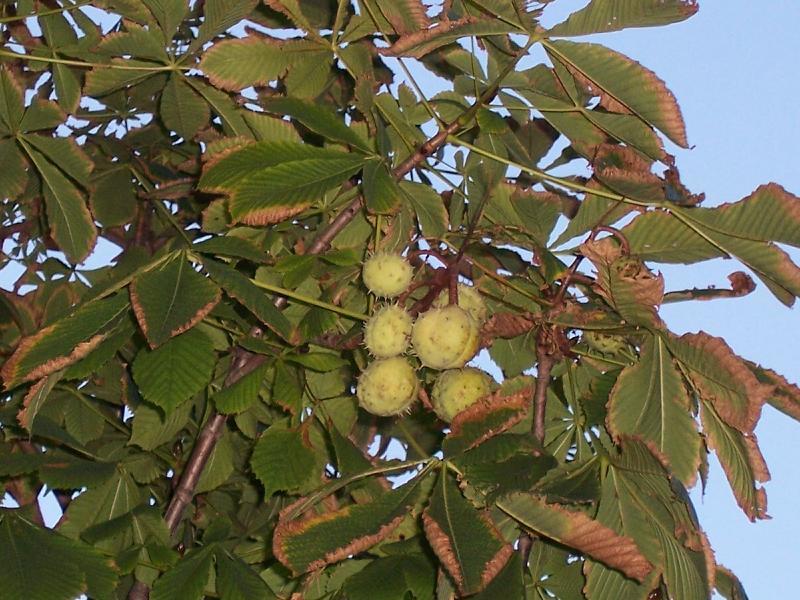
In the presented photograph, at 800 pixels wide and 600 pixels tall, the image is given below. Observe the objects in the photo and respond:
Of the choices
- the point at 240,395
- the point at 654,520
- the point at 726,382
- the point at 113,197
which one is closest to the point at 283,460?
the point at 240,395

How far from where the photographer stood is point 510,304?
1.54 meters

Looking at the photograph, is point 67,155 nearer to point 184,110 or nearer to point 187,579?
point 184,110

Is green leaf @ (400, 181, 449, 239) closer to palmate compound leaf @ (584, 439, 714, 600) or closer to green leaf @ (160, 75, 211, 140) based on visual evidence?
palmate compound leaf @ (584, 439, 714, 600)

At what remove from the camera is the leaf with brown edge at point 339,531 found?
1.25 m

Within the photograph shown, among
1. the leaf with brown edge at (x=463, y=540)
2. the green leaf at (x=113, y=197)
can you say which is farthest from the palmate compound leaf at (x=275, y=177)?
the green leaf at (x=113, y=197)

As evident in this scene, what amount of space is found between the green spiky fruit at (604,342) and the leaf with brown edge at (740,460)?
8.4 inches

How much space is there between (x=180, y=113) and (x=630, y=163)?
0.90 meters

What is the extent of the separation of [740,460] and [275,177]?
733 millimetres

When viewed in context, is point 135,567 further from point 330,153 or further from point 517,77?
A: point 517,77

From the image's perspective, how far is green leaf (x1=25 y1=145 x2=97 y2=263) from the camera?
190 centimetres

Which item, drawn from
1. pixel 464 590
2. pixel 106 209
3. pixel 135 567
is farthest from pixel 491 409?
pixel 106 209

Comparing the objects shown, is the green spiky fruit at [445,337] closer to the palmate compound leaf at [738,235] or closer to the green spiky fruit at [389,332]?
the green spiky fruit at [389,332]

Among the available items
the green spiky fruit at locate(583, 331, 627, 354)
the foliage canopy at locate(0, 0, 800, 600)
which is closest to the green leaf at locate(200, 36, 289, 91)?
the foliage canopy at locate(0, 0, 800, 600)

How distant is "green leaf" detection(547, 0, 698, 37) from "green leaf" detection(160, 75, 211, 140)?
824mm
